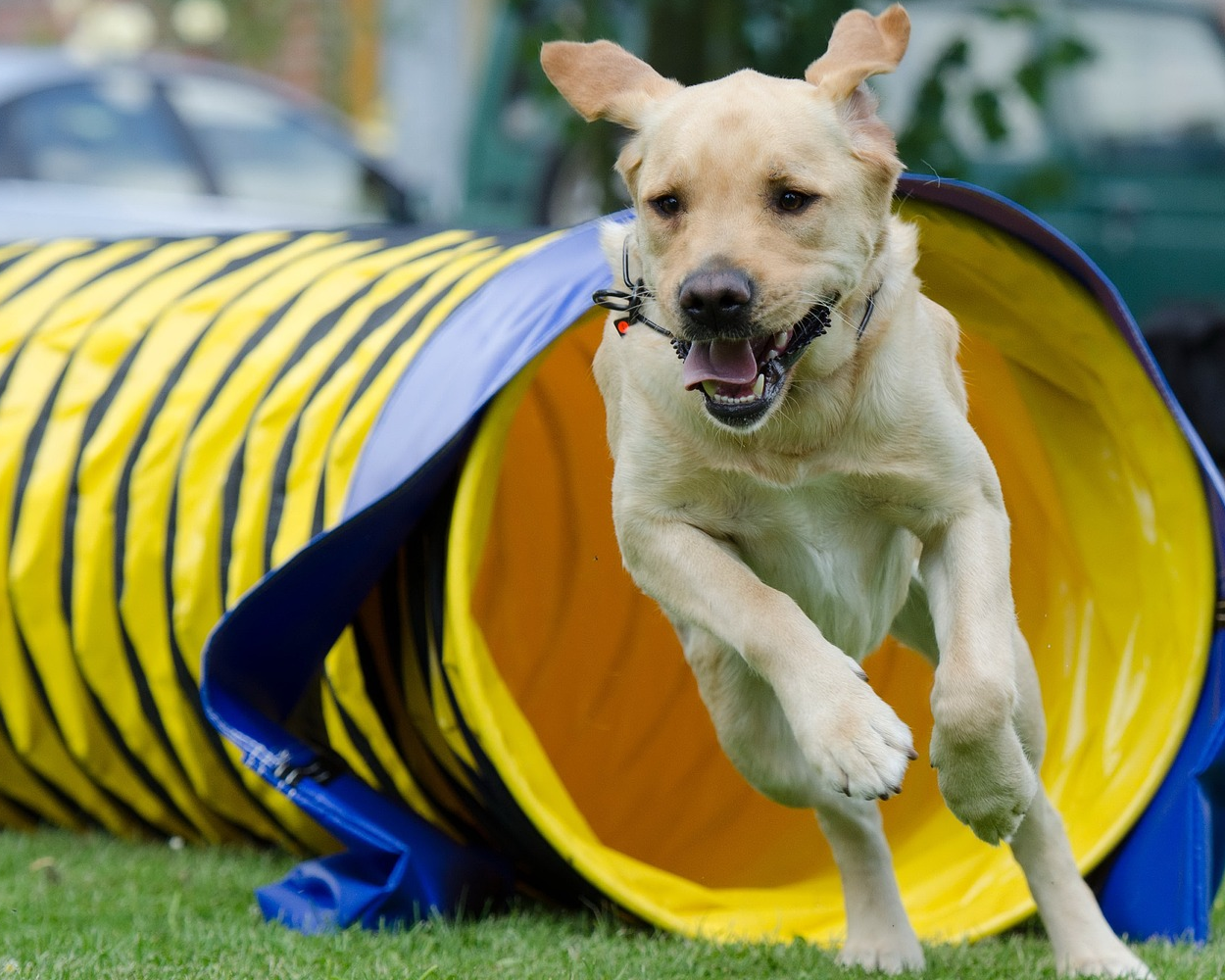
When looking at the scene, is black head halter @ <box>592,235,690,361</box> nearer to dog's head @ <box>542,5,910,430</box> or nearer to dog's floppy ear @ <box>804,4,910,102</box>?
dog's head @ <box>542,5,910,430</box>

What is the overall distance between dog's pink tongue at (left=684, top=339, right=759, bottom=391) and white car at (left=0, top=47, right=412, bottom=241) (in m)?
5.01

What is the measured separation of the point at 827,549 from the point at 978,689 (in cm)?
48

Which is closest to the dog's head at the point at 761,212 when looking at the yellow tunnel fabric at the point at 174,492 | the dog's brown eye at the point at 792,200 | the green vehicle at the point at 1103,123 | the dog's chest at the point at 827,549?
the dog's brown eye at the point at 792,200

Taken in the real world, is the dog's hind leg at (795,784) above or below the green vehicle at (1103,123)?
below

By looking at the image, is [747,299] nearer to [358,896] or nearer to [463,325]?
[463,325]

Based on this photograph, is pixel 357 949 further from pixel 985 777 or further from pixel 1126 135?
pixel 1126 135

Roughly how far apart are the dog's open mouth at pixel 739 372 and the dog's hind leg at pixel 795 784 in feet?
2.31

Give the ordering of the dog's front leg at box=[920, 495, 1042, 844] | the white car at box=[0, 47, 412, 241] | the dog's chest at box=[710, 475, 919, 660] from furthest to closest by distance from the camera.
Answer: the white car at box=[0, 47, 412, 241], the dog's chest at box=[710, 475, 919, 660], the dog's front leg at box=[920, 495, 1042, 844]

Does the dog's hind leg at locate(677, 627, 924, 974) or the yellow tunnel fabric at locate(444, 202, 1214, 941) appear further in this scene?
the yellow tunnel fabric at locate(444, 202, 1214, 941)

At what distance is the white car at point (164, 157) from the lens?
789 centimetres

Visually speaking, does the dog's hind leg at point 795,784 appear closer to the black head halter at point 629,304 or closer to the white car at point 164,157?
the black head halter at point 629,304

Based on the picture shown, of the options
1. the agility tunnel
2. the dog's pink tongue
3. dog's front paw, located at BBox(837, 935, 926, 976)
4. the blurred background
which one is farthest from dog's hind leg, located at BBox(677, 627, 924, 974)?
the blurred background

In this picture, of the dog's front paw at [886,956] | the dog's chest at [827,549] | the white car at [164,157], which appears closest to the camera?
the dog's chest at [827,549]

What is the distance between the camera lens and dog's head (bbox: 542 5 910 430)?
293 cm
